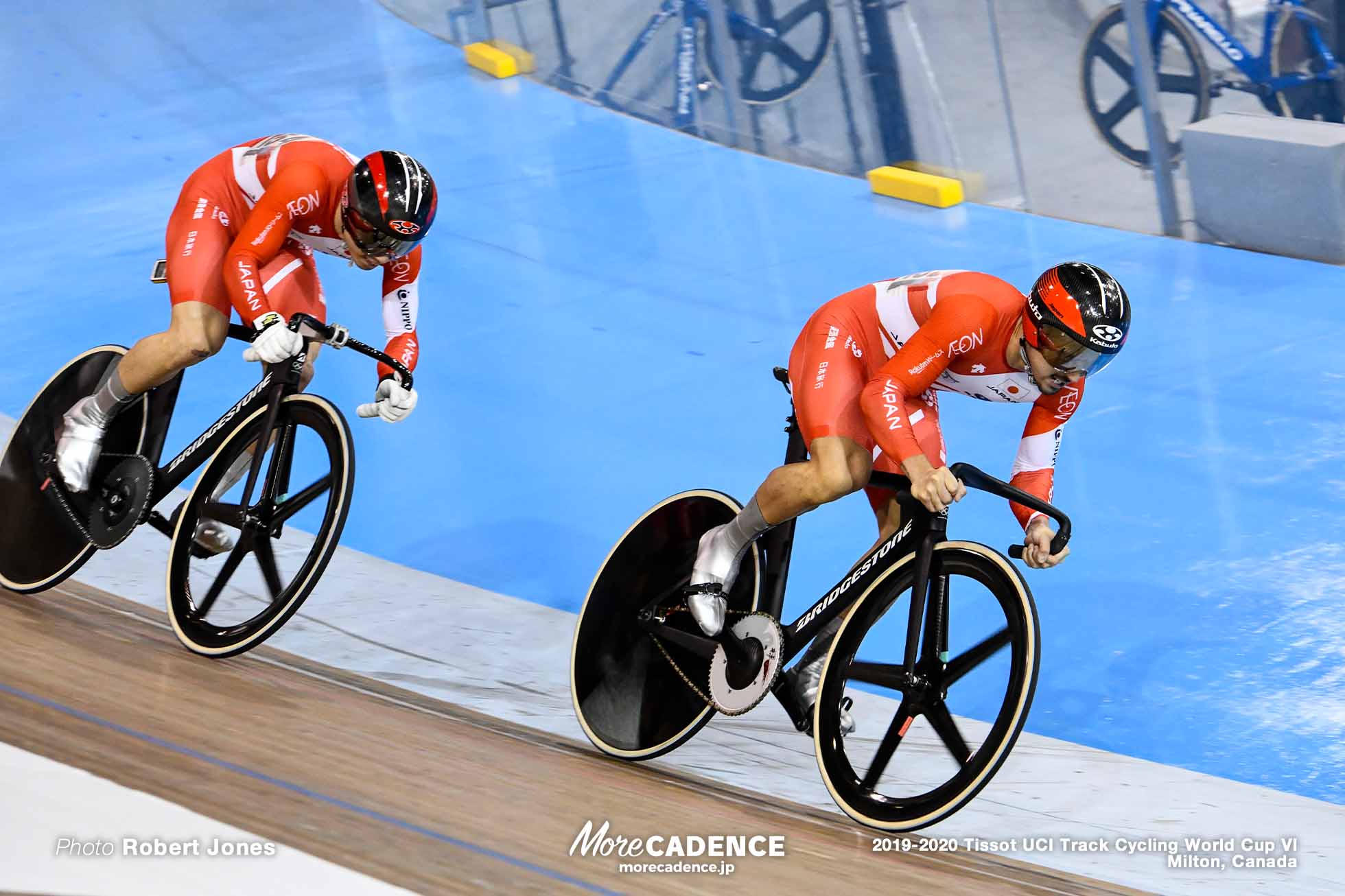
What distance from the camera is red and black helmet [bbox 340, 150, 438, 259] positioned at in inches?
142

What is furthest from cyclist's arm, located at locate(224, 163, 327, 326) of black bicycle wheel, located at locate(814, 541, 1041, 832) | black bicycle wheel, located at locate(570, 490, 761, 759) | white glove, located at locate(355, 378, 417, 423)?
black bicycle wheel, located at locate(814, 541, 1041, 832)

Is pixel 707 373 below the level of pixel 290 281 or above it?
below

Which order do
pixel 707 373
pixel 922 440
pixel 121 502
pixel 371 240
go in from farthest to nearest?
pixel 707 373 → pixel 121 502 → pixel 371 240 → pixel 922 440

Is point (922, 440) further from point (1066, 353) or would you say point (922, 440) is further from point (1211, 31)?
point (1211, 31)

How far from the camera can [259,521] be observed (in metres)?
3.87

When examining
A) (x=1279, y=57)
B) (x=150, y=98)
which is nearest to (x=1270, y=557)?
(x=1279, y=57)

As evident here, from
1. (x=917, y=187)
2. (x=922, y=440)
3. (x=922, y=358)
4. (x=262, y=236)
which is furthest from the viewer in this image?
(x=917, y=187)

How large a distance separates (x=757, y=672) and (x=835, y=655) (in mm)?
245

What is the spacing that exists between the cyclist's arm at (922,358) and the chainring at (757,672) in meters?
0.53

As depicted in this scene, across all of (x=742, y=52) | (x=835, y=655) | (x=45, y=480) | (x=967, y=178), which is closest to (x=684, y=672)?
(x=835, y=655)

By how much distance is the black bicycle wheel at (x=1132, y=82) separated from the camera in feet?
24.1

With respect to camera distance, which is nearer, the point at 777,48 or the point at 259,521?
the point at 259,521

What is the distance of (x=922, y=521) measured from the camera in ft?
9.91

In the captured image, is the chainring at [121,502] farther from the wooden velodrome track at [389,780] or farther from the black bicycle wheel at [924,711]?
the black bicycle wheel at [924,711]
